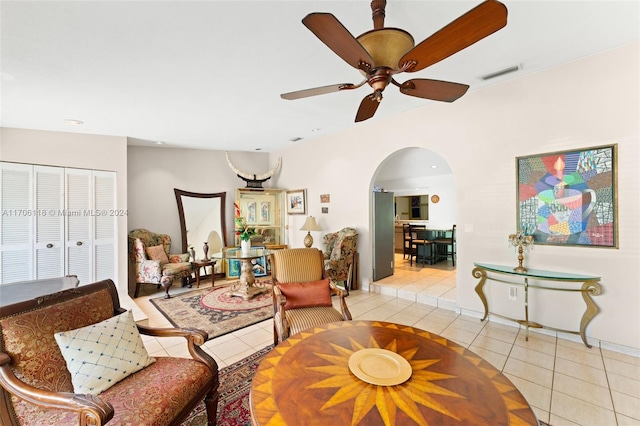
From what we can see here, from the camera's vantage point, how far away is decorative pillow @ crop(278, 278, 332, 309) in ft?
8.65

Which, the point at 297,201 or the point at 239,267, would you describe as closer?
the point at 239,267

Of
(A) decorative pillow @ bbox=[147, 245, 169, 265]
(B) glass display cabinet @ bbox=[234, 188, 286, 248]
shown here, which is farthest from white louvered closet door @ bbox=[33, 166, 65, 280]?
(B) glass display cabinet @ bbox=[234, 188, 286, 248]

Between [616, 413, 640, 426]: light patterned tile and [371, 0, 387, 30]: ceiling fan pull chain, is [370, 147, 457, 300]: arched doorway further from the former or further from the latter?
[371, 0, 387, 30]: ceiling fan pull chain

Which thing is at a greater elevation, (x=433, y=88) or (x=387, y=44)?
(x=387, y=44)

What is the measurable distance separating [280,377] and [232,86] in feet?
9.62

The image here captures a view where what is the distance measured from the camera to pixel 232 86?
9.82ft

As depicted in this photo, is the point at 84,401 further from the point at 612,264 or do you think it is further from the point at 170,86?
the point at 612,264

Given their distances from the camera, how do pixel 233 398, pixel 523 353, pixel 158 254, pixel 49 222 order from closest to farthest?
pixel 233 398 → pixel 523 353 → pixel 49 222 → pixel 158 254

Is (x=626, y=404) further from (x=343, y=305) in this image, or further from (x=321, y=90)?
(x=321, y=90)

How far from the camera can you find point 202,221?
580 centimetres

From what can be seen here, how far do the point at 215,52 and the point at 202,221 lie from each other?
13.7 ft

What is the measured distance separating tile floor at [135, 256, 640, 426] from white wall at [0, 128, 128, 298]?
1.32 m

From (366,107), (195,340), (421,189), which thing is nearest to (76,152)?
(195,340)

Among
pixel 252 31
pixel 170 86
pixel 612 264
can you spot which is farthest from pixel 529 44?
pixel 170 86
